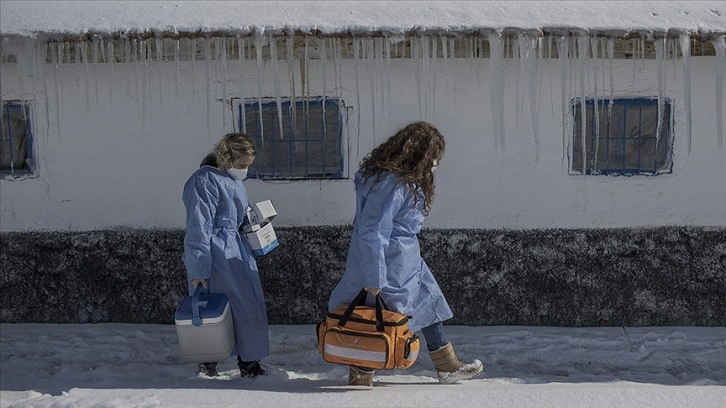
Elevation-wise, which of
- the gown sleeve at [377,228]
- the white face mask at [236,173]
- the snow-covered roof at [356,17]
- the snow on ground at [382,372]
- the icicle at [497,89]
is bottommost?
the snow on ground at [382,372]

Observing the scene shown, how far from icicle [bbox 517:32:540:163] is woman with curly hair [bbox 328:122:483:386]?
1.30 m

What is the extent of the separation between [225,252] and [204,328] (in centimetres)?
46

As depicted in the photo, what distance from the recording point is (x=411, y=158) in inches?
188

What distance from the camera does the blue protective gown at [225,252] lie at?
5.08 metres

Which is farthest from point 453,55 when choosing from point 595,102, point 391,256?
point 391,256

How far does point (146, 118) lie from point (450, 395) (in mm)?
3157

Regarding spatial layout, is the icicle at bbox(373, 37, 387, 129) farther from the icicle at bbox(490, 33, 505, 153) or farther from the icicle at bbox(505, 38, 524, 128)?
the icicle at bbox(505, 38, 524, 128)

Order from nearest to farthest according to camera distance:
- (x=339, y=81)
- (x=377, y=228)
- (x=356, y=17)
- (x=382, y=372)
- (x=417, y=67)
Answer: (x=377, y=228), (x=382, y=372), (x=356, y=17), (x=417, y=67), (x=339, y=81)

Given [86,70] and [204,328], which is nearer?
[204,328]

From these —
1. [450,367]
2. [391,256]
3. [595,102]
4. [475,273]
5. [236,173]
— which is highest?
[595,102]

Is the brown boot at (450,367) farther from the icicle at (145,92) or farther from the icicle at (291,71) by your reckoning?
the icicle at (145,92)

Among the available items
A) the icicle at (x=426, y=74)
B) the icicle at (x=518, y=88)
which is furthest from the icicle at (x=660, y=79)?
the icicle at (x=426, y=74)

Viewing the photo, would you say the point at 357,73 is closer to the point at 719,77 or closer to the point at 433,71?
the point at 433,71

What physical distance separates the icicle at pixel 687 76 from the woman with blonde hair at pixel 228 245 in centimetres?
286
